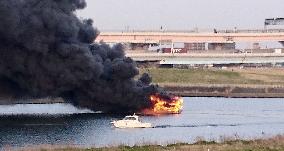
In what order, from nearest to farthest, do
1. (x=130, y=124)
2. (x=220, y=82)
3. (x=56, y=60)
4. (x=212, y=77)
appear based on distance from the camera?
1. (x=130, y=124)
2. (x=56, y=60)
3. (x=220, y=82)
4. (x=212, y=77)

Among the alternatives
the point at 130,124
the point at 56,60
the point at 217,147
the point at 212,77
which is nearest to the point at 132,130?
the point at 130,124

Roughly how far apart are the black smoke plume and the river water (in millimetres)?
3652

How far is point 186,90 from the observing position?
164 m

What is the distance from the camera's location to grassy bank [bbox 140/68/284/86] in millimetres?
171375

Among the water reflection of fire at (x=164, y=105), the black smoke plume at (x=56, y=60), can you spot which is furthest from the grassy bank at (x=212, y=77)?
the black smoke plume at (x=56, y=60)

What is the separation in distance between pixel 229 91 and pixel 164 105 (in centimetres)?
5073

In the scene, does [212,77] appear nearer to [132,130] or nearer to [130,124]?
[130,124]

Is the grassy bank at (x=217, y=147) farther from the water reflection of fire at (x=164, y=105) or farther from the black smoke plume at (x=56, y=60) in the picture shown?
the water reflection of fire at (x=164, y=105)

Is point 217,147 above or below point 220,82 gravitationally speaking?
above

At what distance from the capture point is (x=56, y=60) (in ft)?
343

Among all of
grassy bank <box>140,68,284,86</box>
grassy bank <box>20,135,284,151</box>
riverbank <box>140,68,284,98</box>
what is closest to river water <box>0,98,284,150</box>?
grassy bank <box>20,135,284,151</box>

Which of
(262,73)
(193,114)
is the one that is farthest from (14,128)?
(262,73)

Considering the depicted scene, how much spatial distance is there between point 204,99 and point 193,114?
38.1m

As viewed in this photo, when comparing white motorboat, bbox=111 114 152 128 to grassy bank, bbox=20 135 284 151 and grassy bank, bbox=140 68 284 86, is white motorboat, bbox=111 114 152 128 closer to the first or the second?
grassy bank, bbox=20 135 284 151
